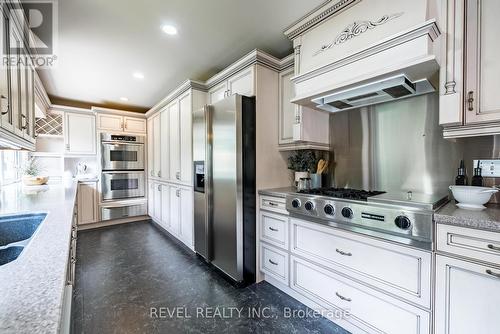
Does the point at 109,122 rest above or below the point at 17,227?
above

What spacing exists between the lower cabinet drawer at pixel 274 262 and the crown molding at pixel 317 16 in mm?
1966

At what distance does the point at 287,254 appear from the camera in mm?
1951

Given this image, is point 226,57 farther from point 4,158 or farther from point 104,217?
point 104,217

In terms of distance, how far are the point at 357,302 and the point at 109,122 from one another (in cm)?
470

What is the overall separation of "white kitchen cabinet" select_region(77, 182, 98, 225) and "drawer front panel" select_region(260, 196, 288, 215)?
3.44 m

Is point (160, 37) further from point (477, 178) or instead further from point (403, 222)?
point (477, 178)

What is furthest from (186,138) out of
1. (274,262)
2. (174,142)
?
(274,262)

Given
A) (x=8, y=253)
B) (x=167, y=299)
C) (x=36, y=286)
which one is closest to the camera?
(x=36, y=286)

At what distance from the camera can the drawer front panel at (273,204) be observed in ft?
6.53

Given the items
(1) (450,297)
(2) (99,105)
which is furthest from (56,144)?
(1) (450,297)

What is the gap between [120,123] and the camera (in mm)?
4309

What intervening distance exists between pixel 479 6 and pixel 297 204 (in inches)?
64.2

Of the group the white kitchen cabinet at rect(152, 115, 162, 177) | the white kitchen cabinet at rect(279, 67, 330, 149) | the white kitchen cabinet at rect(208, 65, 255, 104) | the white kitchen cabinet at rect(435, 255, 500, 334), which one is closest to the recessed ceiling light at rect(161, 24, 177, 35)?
the white kitchen cabinet at rect(208, 65, 255, 104)

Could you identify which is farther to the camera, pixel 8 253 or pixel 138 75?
pixel 138 75
